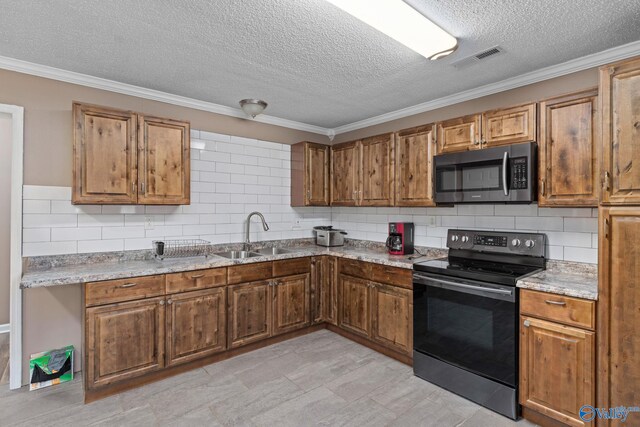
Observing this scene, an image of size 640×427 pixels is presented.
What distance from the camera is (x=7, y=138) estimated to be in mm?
3797

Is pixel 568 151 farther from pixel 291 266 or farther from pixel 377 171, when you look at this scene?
pixel 291 266

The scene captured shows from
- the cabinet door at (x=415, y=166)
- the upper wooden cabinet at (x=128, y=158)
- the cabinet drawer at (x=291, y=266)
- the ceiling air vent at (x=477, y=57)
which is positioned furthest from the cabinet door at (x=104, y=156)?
the ceiling air vent at (x=477, y=57)

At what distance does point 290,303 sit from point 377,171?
167cm

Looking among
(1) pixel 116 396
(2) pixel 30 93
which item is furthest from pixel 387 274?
(2) pixel 30 93

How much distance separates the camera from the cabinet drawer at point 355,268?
132 inches

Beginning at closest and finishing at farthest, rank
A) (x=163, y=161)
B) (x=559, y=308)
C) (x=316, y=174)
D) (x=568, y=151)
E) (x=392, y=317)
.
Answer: (x=559, y=308) < (x=568, y=151) < (x=163, y=161) < (x=392, y=317) < (x=316, y=174)

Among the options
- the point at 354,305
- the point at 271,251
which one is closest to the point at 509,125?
the point at 354,305

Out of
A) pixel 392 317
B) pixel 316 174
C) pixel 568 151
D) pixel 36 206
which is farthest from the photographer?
pixel 316 174

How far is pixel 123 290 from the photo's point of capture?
2.54 metres

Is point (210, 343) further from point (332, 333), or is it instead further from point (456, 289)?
point (456, 289)

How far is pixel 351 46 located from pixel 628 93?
161 centimetres

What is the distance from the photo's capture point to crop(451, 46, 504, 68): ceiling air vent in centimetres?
234

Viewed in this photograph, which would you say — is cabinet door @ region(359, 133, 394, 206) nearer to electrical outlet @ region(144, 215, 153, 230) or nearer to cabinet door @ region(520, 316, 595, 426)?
cabinet door @ region(520, 316, 595, 426)
